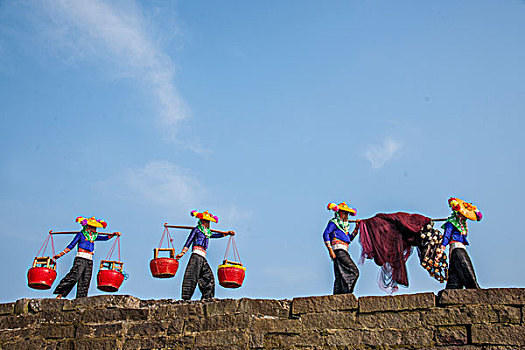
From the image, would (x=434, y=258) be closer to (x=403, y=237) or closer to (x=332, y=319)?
(x=403, y=237)

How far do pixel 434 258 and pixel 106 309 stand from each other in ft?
14.2

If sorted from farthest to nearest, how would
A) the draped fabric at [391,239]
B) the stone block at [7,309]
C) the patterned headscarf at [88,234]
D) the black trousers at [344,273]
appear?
the patterned headscarf at [88,234] < the stone block at [7,309] < the draped fabric at [391,239] < the black trousers at [344,273]

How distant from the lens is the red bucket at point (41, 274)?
8.80m

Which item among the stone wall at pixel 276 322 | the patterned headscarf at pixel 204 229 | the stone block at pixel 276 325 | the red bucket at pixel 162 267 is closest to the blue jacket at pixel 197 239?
the patterned headscarf at pixel 204 229

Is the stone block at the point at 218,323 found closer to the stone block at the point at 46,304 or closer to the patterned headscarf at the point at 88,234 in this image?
the stone block at the point at 46,304

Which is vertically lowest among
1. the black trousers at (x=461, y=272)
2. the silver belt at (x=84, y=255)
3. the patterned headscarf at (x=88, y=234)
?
the black trousers at (x=461, y=272)

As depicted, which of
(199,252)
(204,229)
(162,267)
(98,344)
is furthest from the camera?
(204,229)

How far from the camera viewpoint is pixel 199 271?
8703mm

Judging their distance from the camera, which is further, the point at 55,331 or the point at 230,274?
the point at 230,274

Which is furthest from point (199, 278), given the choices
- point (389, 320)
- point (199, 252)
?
point (389, 320)

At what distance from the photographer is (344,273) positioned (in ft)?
25.6

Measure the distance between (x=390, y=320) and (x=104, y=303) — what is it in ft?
12.1

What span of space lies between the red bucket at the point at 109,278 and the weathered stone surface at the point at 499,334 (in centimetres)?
506

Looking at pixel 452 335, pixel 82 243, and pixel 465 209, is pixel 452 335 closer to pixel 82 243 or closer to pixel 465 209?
pixel 465 209
